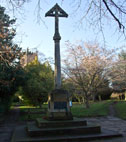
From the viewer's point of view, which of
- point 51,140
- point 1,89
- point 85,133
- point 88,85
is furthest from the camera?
point 88,85

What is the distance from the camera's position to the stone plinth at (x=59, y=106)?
32.8 ft

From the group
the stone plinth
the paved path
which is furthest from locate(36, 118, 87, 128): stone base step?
the paved path

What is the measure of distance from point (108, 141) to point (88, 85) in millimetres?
16731

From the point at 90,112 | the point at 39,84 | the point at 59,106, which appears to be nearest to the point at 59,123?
the point at 59,106

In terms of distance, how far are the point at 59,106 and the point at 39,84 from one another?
49.8 ft

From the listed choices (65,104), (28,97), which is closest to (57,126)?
(65,104)

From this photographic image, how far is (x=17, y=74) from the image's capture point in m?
18.5

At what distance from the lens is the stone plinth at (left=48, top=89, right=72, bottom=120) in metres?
10.0

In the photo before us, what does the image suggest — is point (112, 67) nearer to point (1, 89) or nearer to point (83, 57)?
point (83, 57)

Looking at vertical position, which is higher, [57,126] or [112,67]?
[112,67]

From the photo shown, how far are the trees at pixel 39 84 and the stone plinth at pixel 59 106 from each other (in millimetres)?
14374

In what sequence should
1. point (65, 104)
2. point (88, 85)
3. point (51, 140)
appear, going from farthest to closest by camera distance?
point (88, 85) → point (65, 104) → point (51, 140)

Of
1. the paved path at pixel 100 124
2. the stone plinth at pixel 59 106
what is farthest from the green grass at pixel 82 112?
the stone plinth at pixel 59 106

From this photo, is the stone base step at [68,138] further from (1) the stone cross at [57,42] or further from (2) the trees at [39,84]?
(2) the trees at [39,84]
